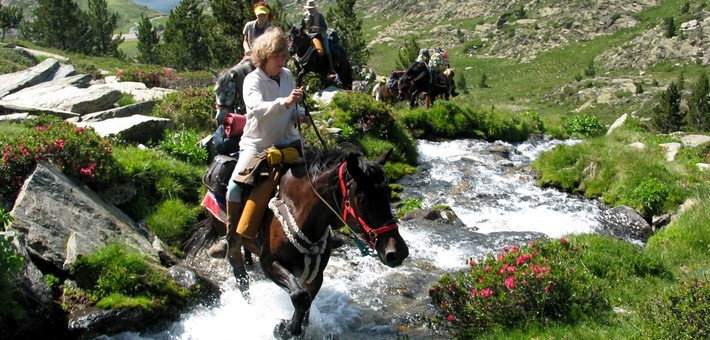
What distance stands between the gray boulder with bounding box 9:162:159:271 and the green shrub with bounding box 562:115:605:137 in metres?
23.5

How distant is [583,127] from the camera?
27141mm

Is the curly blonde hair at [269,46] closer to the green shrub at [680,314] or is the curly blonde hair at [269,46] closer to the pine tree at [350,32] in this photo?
the green shrub at [680,314]

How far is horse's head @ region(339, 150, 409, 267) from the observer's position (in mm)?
5090

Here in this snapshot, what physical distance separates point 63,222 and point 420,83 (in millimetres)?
20395

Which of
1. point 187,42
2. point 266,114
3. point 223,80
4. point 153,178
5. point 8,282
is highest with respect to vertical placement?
point 266,114

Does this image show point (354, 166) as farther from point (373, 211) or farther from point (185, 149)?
point (185, 149)

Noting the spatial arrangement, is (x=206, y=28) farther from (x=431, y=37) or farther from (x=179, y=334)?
(x=431, y=37)

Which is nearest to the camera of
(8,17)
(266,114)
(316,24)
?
(266,114)

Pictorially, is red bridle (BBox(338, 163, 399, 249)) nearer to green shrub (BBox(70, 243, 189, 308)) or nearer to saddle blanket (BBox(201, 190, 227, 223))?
saddle blanket (BBox(201, 190, 227, 223))

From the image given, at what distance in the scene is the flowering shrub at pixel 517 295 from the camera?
631cm

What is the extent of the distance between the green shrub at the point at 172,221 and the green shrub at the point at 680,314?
7.48 metres

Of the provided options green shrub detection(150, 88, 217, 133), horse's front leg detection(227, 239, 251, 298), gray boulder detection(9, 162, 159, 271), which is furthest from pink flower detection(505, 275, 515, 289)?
green shrub detection(150, 88, 217, 133)

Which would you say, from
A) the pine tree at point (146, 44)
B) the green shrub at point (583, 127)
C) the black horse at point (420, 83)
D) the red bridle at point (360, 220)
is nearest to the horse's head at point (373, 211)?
the red bridle at point (360, 220)

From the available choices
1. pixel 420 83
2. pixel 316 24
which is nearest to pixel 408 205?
pixel 316 24
